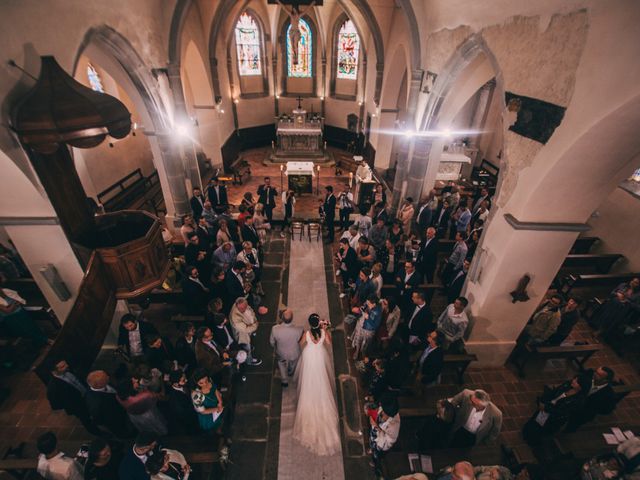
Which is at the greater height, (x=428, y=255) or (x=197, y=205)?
(x=197, y=205)

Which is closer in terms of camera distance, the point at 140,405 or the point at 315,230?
the point at 140,405

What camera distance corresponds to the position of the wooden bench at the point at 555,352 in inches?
236

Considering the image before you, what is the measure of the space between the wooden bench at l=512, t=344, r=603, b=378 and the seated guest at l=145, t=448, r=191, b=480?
6088 mm

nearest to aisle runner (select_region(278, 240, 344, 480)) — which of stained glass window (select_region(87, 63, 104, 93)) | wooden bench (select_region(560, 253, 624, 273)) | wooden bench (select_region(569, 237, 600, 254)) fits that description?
wooden bench (select_region(560, 253, 624, 273))

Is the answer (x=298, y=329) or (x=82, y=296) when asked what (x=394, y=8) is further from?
(x=82, y=296)

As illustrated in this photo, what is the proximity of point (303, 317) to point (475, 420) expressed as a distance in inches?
149

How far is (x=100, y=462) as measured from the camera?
3.50 m

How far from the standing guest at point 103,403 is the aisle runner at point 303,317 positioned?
7.98 feet

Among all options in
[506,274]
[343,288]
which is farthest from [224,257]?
[506,274]

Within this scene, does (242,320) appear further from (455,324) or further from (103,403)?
(455,324)

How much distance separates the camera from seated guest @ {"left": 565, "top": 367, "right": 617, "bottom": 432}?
461 centimetres

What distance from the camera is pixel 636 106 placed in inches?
129

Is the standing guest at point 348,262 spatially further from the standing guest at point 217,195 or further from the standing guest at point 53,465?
the standing guest at point 53,465

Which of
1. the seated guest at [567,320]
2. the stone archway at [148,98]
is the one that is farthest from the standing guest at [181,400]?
the seated guest at [567,320]
